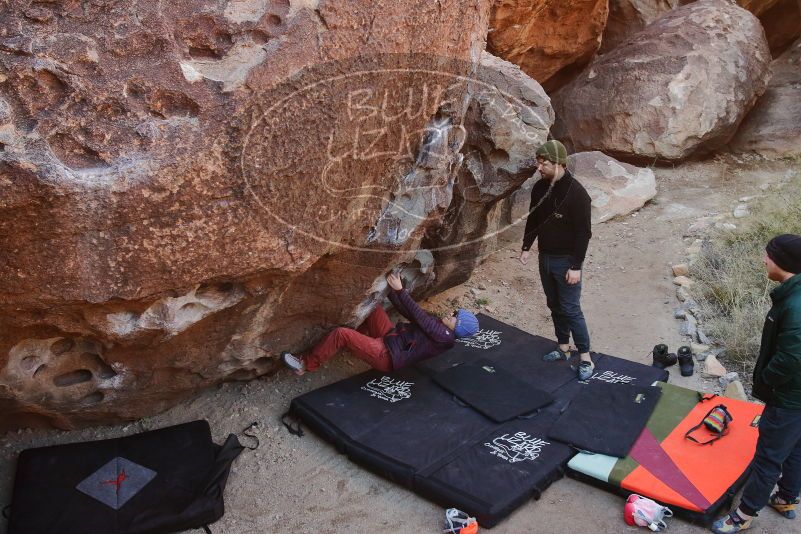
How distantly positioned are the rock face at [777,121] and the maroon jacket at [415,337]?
5.70 meters

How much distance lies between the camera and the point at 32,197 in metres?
2.56

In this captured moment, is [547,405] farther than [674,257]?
No

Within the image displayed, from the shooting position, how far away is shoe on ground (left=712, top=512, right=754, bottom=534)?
3.15 metres

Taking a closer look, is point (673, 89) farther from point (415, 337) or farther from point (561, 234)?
point (415, 337)

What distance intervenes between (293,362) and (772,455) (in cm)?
244

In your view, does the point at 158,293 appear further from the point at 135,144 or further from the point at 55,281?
the point at 135,144

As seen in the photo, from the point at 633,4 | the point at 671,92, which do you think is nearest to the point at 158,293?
the point at 671,92

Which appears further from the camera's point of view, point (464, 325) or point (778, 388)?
point (464, 325)

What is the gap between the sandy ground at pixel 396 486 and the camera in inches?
134

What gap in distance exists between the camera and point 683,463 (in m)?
3.54

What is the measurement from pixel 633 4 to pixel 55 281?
27.1 feet

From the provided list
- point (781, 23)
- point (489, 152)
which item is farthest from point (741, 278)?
point (781, 23)

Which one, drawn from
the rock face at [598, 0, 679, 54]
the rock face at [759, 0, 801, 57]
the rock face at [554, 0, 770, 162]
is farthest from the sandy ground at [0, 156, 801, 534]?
the rock face at [759, 0, 801, 57]

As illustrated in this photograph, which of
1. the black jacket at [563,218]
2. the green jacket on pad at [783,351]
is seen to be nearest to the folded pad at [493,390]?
the black jacket at [563,218]
